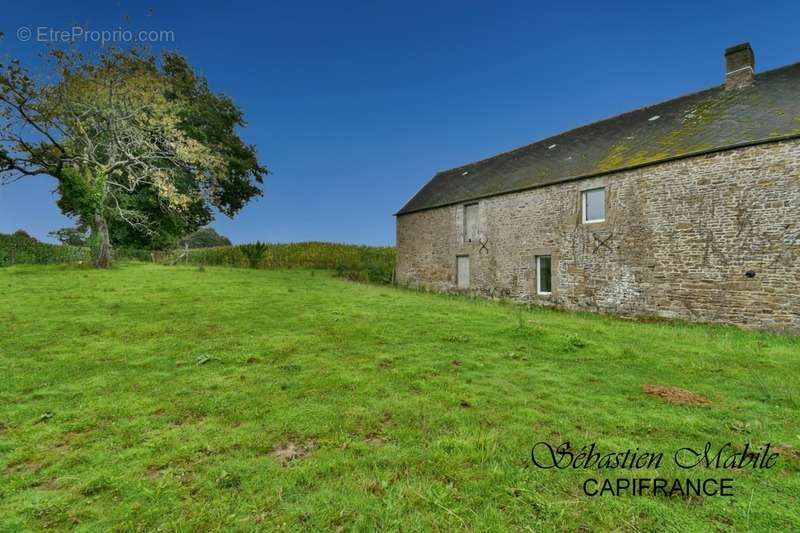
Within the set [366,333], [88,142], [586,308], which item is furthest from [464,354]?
[88,142]

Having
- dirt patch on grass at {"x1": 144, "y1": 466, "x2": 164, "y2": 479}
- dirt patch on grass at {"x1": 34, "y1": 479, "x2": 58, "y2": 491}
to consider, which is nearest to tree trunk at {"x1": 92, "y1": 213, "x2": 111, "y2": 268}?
dirt patch on grass at {"x1": 34, "y1": 479, "x2": 58, "y2": 491}

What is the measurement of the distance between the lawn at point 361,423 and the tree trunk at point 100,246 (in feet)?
45.8

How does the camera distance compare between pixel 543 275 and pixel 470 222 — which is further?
pixel 470 222

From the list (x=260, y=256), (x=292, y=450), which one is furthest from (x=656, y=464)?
(x=260, y=256)

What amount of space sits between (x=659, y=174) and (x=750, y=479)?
42.3ft

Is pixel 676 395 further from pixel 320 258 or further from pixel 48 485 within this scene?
pixel 320 258

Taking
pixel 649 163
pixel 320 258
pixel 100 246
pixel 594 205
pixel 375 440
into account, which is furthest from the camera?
pixel 320 258

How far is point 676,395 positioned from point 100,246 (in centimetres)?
2619

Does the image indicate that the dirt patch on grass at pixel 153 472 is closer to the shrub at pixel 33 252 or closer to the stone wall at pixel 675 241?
the stone wall at pixel 675 241

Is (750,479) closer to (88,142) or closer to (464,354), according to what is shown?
(464,354)

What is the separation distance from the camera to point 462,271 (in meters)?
21.0

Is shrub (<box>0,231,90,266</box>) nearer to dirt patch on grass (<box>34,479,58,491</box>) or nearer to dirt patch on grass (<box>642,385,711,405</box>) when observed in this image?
dirt patch on grass (<box>34,479,58,491</box>)

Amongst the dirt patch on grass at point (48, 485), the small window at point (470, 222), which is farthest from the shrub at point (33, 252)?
the dirt patch on grass at point (48, 485)

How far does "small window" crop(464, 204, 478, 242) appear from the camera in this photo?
20223mm
